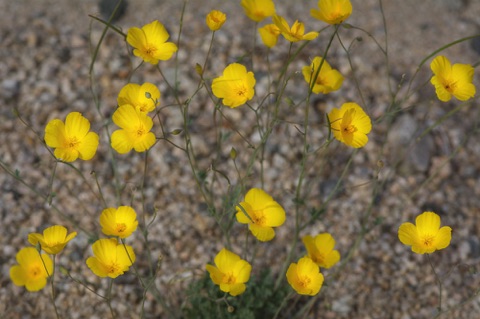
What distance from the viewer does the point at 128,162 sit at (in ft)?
11.0

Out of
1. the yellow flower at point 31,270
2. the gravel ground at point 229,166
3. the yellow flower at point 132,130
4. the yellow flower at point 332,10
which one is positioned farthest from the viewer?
the gravel ground at point 229,166

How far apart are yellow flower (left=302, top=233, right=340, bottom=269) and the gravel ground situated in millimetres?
410

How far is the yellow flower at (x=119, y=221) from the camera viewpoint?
82.4 inches

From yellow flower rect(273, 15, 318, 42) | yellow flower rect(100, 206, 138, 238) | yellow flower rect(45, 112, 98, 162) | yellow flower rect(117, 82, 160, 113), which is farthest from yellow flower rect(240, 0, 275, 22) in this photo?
yellow flower rect(100, 206, 138, 238)

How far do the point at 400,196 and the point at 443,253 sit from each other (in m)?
0.36

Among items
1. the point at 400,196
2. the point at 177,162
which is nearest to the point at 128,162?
the point at 177,162

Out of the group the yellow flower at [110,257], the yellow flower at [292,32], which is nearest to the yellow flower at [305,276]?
the yellow flower at [110,257]

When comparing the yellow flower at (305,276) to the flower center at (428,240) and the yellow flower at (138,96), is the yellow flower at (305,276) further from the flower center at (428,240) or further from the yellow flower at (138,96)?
the yellow flower at (138,96)

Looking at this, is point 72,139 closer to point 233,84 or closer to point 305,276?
point 233,84

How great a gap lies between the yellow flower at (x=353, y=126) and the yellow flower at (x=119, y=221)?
0.71 metres

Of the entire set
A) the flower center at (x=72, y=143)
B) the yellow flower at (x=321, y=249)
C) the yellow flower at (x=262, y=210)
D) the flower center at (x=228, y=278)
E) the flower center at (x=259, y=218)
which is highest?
the flower center at (x=72, y=143)

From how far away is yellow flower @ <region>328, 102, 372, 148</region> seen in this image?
213 centimetres

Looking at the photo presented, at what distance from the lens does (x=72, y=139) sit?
2.15 m

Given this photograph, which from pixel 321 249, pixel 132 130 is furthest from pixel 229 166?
pixel 132 130
